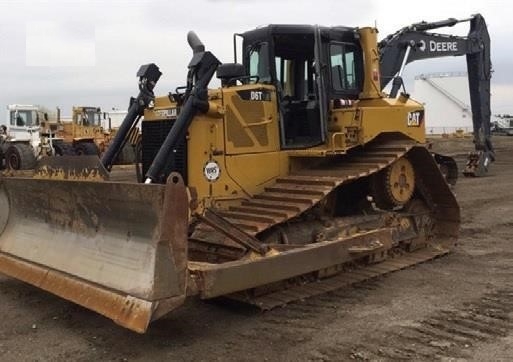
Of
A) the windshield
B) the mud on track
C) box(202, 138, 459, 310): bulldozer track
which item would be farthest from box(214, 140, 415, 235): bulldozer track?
the windshield

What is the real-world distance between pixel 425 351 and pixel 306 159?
9.81 feet

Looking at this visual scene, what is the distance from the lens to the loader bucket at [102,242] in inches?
171

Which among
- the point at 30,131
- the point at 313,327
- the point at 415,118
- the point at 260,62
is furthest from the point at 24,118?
the point at 313,327

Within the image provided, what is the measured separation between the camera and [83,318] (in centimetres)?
531

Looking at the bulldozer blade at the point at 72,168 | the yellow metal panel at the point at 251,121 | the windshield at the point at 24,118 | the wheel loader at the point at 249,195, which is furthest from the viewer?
the windshield at the point at 24,118

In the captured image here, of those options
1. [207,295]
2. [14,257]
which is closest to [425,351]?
[207,295]

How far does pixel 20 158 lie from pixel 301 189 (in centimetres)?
1548

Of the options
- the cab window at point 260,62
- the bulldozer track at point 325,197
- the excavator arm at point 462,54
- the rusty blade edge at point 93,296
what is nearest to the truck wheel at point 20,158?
the excavator arm at point 462,54

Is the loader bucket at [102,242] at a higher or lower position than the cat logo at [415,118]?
lower

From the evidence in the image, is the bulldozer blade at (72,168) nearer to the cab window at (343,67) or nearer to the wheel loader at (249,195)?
the wheel loader at (249,195)

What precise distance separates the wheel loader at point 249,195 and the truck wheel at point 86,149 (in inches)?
717

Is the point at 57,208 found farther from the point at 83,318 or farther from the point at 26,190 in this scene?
the point at 83,318

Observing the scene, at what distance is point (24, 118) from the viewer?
84.8 ft

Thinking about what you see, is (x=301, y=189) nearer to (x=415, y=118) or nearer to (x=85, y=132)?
(x=415, y=118)
